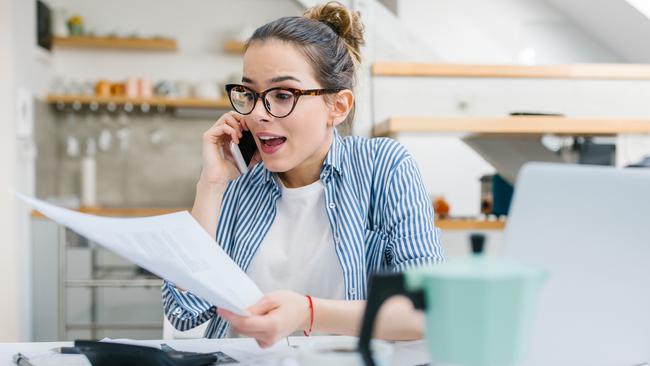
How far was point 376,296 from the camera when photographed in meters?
0.53

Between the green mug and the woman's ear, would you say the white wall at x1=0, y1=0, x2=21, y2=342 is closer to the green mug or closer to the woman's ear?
the woman's ear

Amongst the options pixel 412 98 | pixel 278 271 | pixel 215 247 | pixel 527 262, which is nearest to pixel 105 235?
pixel 215 247

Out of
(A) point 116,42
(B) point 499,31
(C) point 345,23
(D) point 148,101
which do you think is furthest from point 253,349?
(B) point 499,31

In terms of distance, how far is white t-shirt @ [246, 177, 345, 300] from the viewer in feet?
4.51

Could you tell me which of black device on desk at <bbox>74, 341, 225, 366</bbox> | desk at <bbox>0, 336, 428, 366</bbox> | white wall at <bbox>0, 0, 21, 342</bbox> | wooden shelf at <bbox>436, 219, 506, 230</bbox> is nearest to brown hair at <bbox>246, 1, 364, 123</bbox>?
desk at <bbox>0, 336, 428, 366</bbox>

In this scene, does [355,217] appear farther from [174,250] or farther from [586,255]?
[586,255]

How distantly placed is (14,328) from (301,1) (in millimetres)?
2265

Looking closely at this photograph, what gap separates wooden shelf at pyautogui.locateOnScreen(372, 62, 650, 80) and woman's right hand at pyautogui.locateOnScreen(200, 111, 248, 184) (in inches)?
50.7

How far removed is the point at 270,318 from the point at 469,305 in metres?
0.42

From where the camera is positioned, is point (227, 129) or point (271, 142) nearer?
point (271, 142)

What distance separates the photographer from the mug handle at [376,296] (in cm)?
53

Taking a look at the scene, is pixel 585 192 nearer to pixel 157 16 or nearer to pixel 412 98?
pixel 412 98

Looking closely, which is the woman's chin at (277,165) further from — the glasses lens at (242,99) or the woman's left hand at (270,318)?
the woman's left hand at (270,318)

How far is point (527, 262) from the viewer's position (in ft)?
2.32
